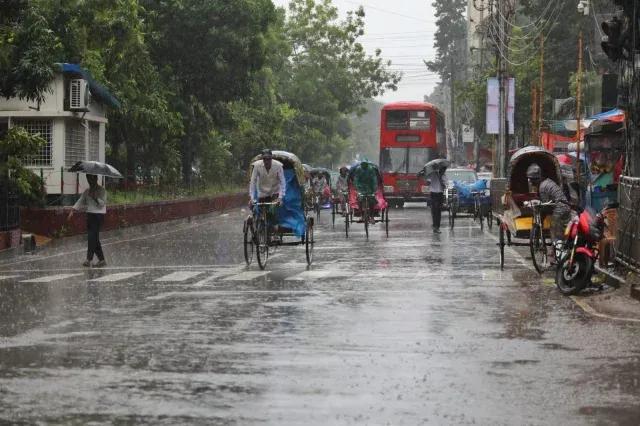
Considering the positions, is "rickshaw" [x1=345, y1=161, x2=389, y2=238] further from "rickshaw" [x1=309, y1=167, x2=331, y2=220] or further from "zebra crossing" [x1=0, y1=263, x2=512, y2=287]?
"rickshaw" [x1=309, y1=167, x2=331, y2=220]

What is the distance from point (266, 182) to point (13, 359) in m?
10.1

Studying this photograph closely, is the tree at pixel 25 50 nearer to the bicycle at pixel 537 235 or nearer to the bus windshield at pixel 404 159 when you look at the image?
the bicycle at pixel 537 235

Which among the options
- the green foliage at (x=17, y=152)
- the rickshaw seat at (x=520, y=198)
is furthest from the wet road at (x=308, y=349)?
the green foliage at (x=17, y=152)

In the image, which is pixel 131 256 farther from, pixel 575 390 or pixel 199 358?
pixel 575 390

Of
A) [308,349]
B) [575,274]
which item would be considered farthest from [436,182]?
[308,349]

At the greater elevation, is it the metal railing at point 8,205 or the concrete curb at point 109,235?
the metal railing at point 8,205

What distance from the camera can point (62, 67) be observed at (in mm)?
32469

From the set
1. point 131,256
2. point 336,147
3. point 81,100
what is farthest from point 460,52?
point 131,256

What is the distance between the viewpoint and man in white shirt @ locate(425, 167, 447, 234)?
31.0m

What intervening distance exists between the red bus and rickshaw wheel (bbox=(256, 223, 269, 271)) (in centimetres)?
3157

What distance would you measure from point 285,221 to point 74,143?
15839mm

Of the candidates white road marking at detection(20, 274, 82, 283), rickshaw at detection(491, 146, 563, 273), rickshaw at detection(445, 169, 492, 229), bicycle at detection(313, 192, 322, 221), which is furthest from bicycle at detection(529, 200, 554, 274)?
A: bicycle at detection(313, 192, 322, 221)

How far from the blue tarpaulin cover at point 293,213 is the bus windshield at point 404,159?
1215 inches

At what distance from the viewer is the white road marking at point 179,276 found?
17297mm
